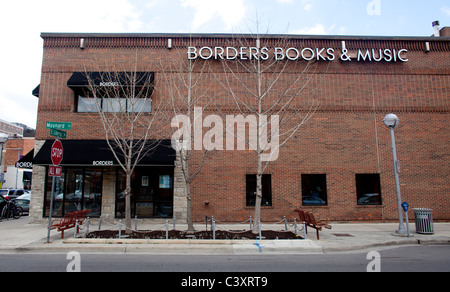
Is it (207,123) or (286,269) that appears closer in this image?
(286,269)

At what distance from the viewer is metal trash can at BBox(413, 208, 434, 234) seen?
11.4m

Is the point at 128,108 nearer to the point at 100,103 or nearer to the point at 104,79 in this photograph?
the point at 104,79

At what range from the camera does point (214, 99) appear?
49.6ft

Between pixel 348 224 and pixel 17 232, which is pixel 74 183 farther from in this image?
pixel 348 224

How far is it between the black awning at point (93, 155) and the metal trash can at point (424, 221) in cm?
1056

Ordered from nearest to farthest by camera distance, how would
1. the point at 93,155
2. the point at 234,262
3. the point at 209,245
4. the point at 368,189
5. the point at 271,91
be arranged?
the point at 234,262 → the point at 209,245 → the point at 93,155 → the point at 368,189 → the point at 271,91

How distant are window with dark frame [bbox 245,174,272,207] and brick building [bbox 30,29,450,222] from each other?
2.0 inches

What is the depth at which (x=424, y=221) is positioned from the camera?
1146 centimetres

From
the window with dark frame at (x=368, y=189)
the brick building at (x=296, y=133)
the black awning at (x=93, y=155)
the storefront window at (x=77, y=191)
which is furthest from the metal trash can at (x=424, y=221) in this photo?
the storefront window at (x=77, y=191)

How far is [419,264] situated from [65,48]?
58.7ft

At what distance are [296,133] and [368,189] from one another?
4.72 m

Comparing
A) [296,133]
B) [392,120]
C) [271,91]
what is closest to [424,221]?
[392,120]

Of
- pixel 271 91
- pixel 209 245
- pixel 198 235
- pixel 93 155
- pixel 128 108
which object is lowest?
pixel 209 245
